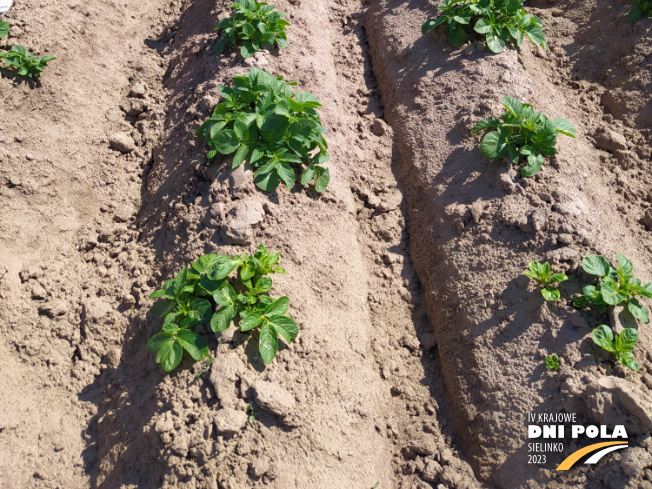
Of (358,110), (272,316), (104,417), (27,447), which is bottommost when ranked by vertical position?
(27,447)

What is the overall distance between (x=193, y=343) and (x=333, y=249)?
42.3 inches

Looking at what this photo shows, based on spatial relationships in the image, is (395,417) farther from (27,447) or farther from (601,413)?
(27,447)

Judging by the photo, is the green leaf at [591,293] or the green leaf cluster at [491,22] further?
the green leaf cluster at [491,22]

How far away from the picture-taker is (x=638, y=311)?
2525 millimetres

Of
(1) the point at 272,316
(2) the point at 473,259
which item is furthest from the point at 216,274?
(2) the point at 473,259

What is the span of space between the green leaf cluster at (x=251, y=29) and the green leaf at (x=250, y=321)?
2113 mm

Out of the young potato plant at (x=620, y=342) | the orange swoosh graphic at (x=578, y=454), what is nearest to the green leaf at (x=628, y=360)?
the young potato plant at (x=620, y=342)

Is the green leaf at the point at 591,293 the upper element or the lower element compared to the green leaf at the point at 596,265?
lower

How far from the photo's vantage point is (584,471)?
2.28 m

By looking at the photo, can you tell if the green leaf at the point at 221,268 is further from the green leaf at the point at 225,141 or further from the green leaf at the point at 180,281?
the green leaf at the point at 225,141

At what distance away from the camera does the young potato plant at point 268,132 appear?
3.00m

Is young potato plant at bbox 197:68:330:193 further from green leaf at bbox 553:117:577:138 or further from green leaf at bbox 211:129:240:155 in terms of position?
green leaf at bbox 553:117:577:138

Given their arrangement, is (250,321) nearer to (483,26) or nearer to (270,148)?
(270,148)

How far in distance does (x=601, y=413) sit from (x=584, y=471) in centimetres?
29
